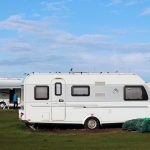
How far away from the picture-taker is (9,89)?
48.0 m

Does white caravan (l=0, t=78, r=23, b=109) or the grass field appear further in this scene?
white caravan (l=0, t=78, r=23, b=109)

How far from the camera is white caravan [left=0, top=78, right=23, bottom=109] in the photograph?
155 feet

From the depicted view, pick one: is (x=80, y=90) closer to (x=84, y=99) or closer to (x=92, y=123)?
(x=84, y=99)

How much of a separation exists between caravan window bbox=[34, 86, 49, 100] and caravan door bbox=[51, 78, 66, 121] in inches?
13.5

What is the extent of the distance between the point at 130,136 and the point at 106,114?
4255mm

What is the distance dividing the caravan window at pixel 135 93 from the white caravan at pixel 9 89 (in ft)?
75.1

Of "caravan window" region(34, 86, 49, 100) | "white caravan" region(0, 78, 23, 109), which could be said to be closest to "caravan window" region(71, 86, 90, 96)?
"caravan window" region(34, 86, 49, 100)

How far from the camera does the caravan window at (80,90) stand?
24.4 m

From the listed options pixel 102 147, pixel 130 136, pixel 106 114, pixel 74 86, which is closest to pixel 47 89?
pixel 74 86

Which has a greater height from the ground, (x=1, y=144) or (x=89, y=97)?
(x=89, y=97)

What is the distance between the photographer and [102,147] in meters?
16.8

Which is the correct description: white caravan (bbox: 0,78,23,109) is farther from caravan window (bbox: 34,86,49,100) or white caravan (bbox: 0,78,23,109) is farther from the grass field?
the grass field

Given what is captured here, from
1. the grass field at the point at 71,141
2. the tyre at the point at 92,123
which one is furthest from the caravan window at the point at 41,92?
the tyre at the point at 92,123

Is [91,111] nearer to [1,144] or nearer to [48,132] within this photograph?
[48,132]
